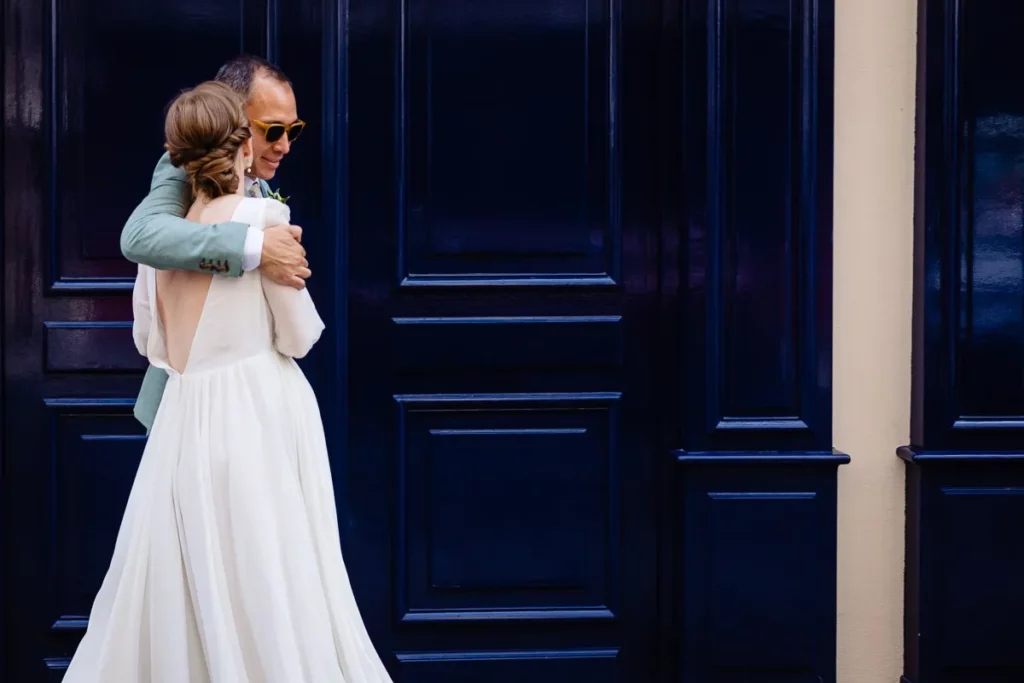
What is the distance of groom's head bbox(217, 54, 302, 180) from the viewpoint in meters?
2.97

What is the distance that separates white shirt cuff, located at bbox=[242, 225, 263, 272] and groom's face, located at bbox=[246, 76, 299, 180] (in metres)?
0.46

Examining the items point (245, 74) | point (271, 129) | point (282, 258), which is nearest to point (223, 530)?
point (282, 258)

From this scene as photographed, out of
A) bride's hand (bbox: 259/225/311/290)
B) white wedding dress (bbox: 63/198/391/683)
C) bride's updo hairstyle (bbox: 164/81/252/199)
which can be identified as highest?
bride's updo hairstyle (bbox: 164/81/252/199)

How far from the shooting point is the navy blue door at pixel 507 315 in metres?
3.70

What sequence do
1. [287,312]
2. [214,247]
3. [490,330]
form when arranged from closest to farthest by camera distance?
[214,247], [287,312], [490,330]

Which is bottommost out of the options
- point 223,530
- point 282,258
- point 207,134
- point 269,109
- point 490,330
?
point 223,530

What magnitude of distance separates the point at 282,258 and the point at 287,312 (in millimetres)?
152

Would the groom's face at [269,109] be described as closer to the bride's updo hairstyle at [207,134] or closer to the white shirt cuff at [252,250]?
the bride's updo hairstyle at [207,134]

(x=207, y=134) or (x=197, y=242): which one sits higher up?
(x=207, y=134)

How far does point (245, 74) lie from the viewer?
2.99 meters

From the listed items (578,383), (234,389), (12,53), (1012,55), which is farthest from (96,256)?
(1012,55)

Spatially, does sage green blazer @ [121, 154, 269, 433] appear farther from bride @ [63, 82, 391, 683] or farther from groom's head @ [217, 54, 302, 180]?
groom's head @ [217, 54, 302, 180]

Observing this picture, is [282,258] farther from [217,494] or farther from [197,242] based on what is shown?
[217,494]

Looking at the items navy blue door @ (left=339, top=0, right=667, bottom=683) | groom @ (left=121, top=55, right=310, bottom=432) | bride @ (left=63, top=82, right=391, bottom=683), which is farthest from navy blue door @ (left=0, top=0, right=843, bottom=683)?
bride @ (left=63, top=82, right=391, bottom=683)
